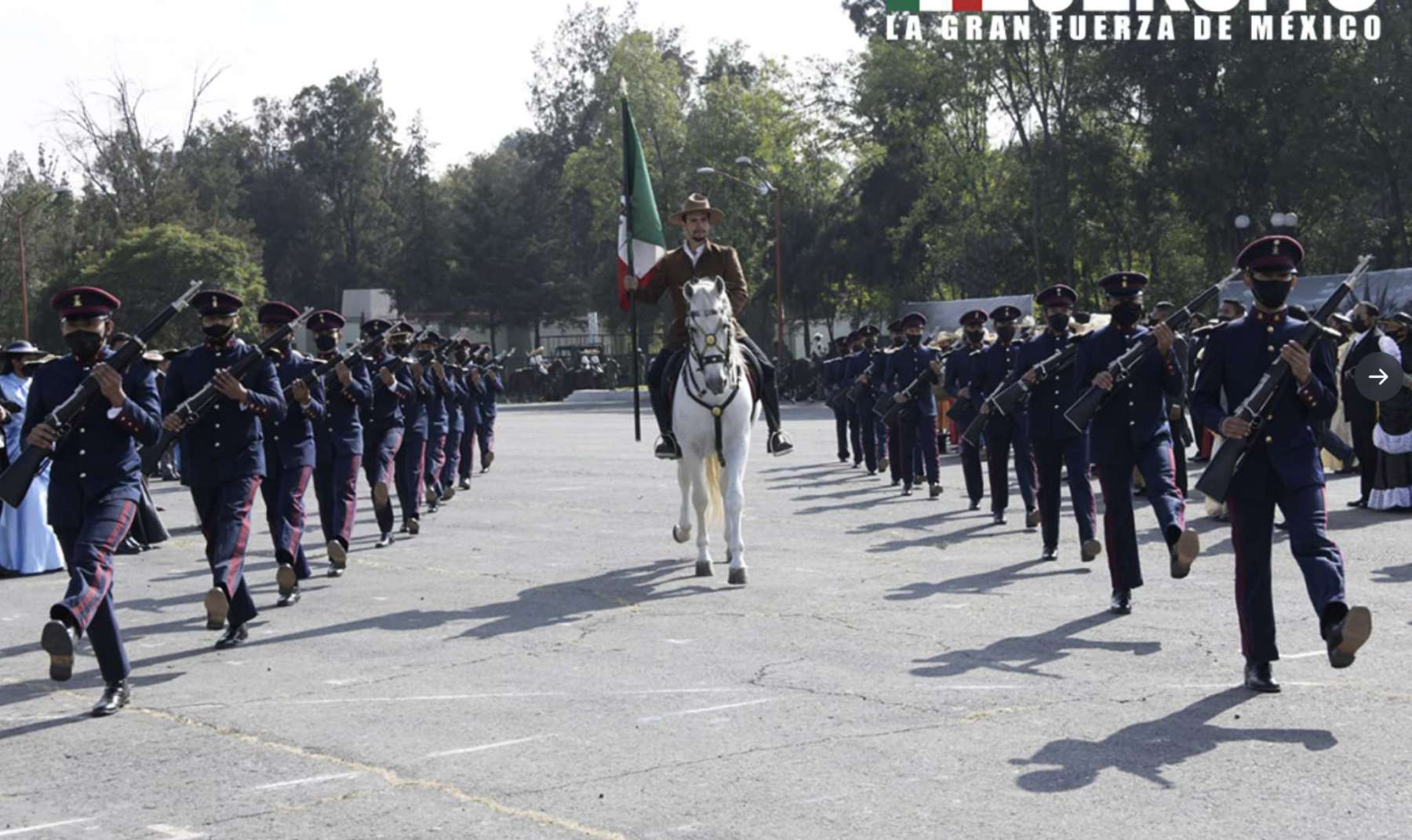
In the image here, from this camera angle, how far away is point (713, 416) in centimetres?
1357

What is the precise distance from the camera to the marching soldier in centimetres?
1720

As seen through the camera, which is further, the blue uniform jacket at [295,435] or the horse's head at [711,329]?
the horse's head at [711,329]

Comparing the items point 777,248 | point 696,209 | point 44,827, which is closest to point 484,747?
point 44,827

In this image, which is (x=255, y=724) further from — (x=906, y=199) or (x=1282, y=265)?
(x=906, y=199)

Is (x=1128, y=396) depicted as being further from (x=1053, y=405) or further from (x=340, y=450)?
(x=340, y=450)

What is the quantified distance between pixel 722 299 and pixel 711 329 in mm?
235

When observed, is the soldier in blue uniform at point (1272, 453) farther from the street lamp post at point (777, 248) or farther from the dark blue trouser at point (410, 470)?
the street lamp post at point (777, 248)

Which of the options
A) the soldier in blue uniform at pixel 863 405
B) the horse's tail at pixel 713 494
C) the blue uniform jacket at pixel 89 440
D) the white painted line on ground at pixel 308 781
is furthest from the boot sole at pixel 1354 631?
the soldier in blue uniform at pixel 863 405

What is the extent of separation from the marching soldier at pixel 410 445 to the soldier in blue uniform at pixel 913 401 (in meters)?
5.95

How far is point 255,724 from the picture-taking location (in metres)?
8.23

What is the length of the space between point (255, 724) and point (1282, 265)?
5285 mm

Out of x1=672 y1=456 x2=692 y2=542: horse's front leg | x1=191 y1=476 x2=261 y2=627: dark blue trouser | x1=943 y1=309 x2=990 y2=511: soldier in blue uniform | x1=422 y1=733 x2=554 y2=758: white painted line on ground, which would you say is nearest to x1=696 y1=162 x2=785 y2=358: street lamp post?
x1=943 y1=309 x2=990 y2=511: soldier in blue uniform

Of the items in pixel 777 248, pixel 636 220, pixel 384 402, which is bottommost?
pixel 384 402

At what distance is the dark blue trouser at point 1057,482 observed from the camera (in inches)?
507
